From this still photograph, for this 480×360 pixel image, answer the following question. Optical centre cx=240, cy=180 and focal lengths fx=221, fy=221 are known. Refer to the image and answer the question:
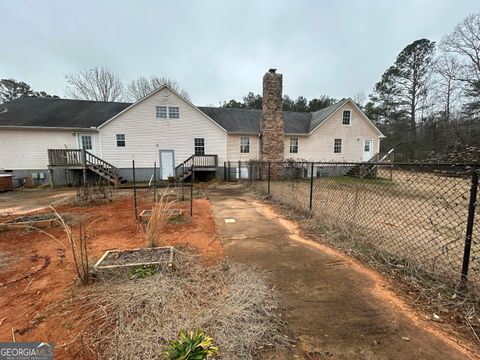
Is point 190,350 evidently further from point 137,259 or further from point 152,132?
point 152,132

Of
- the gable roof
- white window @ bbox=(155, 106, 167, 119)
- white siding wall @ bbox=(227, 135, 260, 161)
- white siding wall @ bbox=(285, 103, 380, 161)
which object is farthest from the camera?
white siding wall @ bbox=(285, 103, 380, 161)

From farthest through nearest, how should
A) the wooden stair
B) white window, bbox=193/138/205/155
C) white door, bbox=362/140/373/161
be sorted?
1. white door, bbox=362/140/373/161
2. white window, bbox=193/138/205/155
3. the wooden stair

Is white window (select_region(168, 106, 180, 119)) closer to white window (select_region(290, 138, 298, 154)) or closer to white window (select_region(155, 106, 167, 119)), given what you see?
white window (select_region(155, 106, 167, 119))

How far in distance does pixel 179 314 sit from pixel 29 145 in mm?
17998

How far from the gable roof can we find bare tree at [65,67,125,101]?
963 cm

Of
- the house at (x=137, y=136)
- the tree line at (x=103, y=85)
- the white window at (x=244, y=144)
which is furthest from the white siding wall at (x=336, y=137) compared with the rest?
A: the tree line at (x=103, y=85)

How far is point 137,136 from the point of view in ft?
50.0

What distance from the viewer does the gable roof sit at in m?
14.5

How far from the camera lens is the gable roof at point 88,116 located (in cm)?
1454

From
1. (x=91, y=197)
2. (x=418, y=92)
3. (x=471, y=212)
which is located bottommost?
(x=91, y=197)

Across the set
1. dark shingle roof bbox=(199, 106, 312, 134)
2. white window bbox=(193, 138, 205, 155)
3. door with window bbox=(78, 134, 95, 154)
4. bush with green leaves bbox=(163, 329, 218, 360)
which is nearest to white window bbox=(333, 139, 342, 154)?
dark shingle roof bbox=(199, 106, 312, 134)

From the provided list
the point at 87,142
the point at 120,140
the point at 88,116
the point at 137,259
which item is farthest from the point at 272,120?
the point at 137,259

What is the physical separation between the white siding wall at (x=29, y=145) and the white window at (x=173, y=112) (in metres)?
6.37

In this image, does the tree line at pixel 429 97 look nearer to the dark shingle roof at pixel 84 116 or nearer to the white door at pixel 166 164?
the dark shingle roof at pixel 84 116
